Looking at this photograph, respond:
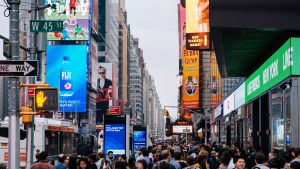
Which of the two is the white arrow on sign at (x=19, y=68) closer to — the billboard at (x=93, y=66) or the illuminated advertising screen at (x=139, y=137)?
the illuminated advertising screen at (x=139, y=137)

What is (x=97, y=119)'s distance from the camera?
534 feet

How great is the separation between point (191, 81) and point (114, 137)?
107083mm

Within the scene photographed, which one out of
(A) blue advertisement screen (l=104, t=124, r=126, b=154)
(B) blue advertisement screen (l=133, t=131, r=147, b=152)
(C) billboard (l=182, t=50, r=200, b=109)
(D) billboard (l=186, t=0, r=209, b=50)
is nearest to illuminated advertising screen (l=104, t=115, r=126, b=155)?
(A) blue advertisement screen (l=104, t=124, r=126, b=154)

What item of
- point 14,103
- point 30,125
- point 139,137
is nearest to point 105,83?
point 139,137

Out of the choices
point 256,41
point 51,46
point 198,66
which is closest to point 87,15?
point 51,46

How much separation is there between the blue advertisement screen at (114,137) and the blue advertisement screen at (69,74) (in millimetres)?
84384

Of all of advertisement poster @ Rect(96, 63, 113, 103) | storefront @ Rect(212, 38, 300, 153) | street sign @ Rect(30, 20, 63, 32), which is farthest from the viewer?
advertisement poster @ Rect(96, 63, 113, 103)

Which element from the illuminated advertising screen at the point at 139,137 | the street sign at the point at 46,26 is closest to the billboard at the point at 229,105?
the illuminated advertising screen at the point at 139,137

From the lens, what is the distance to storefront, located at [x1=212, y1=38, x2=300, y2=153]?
57.9ft

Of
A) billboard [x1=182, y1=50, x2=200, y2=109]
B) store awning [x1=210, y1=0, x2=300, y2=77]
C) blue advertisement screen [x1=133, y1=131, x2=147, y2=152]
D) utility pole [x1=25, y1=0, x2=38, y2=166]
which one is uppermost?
billboard [x1=182, y1=50, x2=200, y2=109]

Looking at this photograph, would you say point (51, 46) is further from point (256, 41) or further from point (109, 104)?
point (256, 41)

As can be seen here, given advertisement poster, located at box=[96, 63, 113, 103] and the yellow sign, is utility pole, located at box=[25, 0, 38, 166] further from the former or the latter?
advertisement poster, located at box=[96, 63, 113, 103]

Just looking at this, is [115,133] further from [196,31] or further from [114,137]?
[196,31]

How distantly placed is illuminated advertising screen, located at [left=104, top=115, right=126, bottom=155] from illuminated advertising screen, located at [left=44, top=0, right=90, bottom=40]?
3987 inches
